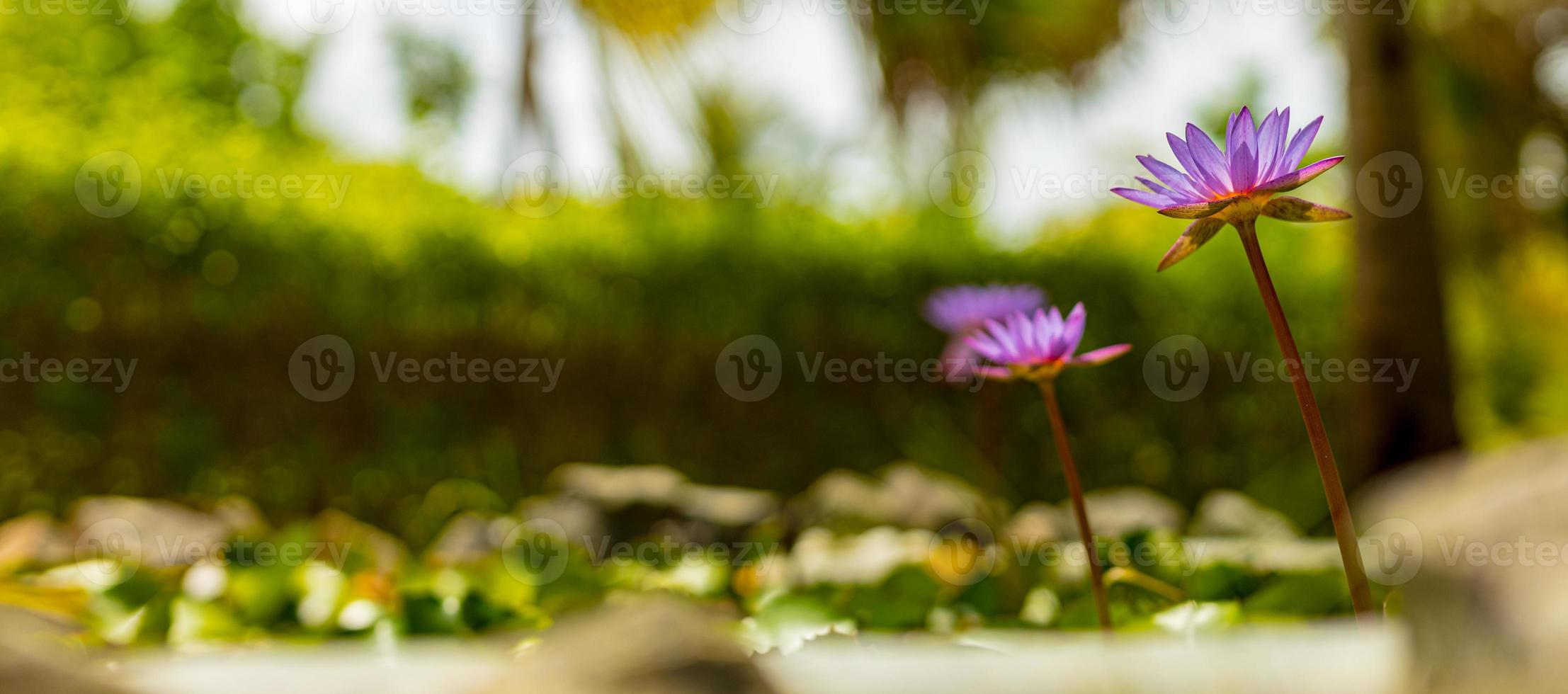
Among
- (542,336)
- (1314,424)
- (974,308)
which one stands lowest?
(1314,424)

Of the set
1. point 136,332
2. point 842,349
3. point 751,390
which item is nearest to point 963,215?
point 842,349

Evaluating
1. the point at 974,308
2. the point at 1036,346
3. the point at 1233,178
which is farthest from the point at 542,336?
the point at 1233,178

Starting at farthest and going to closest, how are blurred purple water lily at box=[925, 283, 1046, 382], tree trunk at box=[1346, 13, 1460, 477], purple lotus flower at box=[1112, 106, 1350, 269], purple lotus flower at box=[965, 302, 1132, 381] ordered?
tree trunk at box=[1346, 13, 1460, 477] < blurred purple water lily at box=[925, 283, 1046, 382] < purple lotus flower at box=[965, 302, 1132, 381] < purple lotus flower at box=[1112, 106, 1350, 269]

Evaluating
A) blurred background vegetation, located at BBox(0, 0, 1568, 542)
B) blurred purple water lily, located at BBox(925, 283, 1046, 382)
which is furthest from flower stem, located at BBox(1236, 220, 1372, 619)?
blurred background vegetation, located at BBox(0, 0, 1568, 542)

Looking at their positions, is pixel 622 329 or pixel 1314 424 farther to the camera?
pixel 622 329

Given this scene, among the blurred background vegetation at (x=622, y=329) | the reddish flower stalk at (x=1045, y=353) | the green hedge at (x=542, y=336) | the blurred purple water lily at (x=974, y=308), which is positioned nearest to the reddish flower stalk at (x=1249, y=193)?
the reddish flower stalk at (x=1045, y=353)

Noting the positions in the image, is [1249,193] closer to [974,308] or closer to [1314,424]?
[1314,424]

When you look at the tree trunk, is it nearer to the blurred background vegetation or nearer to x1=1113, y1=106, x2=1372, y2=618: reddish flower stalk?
the blurred background vegetation

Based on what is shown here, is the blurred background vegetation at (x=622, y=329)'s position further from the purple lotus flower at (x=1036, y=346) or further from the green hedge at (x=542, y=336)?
the purple lotus flower at (x=1036, y=346)
